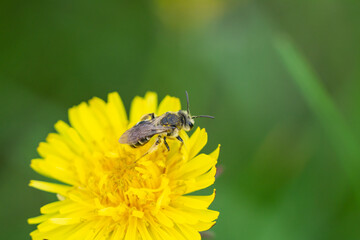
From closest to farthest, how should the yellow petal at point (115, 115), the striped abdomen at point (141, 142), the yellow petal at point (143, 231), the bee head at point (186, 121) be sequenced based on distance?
the yellow petal at point (143, 231), the striped abdomen at point (141, 142), the bee head at point (186, 121), the yellow petal at point (115, 115)

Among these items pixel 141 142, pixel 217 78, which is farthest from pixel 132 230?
pixel 217 78

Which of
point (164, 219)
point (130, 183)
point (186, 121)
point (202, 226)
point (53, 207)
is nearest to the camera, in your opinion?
point (202, 226)

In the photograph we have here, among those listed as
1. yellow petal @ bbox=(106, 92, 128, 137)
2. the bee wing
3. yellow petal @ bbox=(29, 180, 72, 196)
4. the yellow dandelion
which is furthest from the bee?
yellow petal @ bbox=(29, 180, 72, 196)

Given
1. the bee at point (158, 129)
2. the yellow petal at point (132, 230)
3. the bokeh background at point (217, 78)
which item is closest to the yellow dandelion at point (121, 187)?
the yellow petal at point (132, 230)

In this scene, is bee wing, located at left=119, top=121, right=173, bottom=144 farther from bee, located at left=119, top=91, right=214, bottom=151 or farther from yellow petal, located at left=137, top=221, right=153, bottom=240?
yellow petal, located at left=137, top=221, right=153, bottom=240

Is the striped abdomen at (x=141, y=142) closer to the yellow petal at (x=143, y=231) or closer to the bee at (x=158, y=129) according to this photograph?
the bee at (x=158, y=129)

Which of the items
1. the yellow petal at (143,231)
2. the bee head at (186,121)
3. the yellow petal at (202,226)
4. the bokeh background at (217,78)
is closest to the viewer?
the yellow petal at (202,226)

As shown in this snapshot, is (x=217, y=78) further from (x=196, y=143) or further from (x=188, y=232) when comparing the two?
(x=188, y=232)
